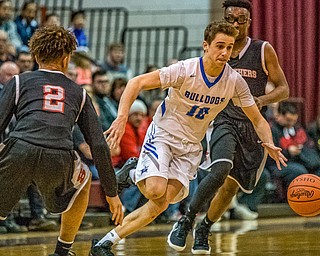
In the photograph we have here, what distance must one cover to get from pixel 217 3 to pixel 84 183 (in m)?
9.21

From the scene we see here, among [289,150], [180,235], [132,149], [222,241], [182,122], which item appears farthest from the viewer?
[289,150]

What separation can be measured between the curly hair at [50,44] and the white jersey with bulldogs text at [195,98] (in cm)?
115

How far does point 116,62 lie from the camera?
12570 millimetres

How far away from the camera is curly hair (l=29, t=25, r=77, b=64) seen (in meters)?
5.15

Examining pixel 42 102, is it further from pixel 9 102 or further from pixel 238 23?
pixel 238 23

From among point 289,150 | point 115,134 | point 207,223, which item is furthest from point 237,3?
point 289,150

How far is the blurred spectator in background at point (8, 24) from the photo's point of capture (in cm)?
1124

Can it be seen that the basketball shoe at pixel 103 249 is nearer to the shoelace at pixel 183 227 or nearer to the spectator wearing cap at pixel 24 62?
the shoelace at pixel 183 227

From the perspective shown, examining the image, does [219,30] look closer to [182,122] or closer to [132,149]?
[182,122]

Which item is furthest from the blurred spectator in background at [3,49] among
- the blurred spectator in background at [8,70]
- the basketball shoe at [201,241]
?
the basketball shoe at [201,241]

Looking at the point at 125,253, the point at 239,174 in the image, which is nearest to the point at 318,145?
the point at 239,174

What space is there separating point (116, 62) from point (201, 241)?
20.3 feet

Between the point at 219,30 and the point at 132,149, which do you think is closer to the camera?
the point at 219,30

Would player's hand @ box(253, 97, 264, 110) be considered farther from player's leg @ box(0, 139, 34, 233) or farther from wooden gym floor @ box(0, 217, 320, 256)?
player's leg @ box(0, 139, 34, 233)
